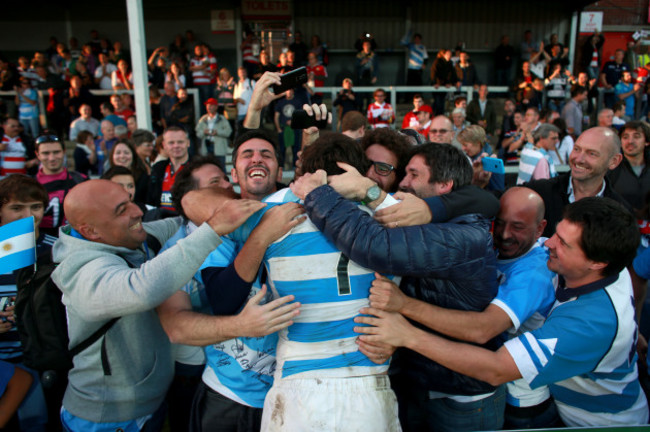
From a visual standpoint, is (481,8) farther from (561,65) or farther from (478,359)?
(478,359)

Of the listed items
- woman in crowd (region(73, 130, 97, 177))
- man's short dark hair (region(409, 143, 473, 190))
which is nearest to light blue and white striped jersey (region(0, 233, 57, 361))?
man's short dark hair (region(409, 143, 473, 190))

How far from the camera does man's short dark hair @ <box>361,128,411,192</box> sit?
242 centimetres

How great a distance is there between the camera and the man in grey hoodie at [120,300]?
5.44 feet

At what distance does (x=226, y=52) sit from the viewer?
15.2 meters

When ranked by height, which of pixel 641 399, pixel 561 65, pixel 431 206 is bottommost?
pixel 641 399

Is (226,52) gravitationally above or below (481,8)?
below

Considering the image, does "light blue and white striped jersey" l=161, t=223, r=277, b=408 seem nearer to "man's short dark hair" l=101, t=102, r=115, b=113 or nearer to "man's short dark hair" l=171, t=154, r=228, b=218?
"man's short dark hair" l=171, t=154, r=228, b=218

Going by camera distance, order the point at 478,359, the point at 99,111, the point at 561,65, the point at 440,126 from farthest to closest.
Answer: the point at 561,65
the point at 99,111
the point at 440,126
the point at 478,359

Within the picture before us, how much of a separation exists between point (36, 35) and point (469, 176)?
17325 mm

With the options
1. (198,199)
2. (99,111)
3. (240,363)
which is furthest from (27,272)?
(99,111)

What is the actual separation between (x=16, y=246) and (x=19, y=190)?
1.02 m

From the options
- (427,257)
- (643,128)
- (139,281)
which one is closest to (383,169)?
(427,257)

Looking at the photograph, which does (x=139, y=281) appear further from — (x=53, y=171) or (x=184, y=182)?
(x=53, y=171)

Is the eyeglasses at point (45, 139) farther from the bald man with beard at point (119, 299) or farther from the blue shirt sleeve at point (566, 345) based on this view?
the blue shirt sleeve at point (566, 345)
